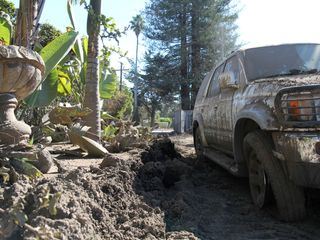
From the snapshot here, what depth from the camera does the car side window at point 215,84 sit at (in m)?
6.97

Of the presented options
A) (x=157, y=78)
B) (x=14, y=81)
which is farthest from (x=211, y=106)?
(x=157, y=78)

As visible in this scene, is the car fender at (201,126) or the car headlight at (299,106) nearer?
the car headlight at (299,106)

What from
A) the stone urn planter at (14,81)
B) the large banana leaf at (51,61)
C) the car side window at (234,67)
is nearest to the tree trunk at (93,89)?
the large banana leaf at (51,61)

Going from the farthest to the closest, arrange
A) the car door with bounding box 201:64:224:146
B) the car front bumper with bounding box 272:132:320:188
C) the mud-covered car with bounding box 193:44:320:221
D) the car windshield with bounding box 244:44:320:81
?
the car door with bounding box 201:64:224:146 < the car windshield with bounding box 244:44:320:81 < the mud-covered car with bounding box 193:44:320:221 < the car front bumper with bounding box 272:132:320:188

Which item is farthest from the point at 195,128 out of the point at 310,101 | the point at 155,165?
the point at 310,101

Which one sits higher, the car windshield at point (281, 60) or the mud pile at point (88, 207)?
the car windshield at point (281, 60)

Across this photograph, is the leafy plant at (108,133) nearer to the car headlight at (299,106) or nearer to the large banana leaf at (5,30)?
the large banana leaf at (5,30)

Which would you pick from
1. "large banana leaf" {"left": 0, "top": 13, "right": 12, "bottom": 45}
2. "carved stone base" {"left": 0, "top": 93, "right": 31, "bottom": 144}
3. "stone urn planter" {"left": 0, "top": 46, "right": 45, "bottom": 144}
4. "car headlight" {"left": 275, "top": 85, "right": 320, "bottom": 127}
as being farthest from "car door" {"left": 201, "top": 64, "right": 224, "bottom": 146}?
"large banana leaf" {"left": 0, "top": 13, "right": 12, "bottom": 45}

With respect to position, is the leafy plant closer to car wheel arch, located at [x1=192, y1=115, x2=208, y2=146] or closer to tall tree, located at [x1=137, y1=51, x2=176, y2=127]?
car wheel arch, located at [x1=192, y1=115, x2=208, y2=146]

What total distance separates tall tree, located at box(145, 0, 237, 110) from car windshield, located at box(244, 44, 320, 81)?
84.0 feet

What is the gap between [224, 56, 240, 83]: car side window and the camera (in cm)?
569

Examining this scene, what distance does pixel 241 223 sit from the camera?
443 cm

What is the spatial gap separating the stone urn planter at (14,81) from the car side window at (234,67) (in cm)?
A: 245

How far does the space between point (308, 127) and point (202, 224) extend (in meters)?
1.41
